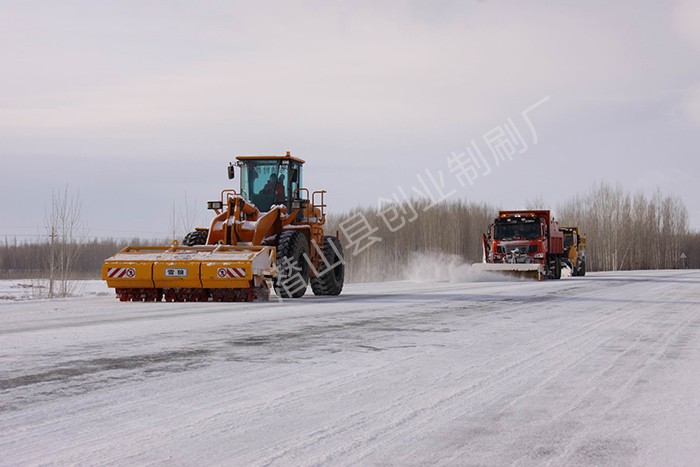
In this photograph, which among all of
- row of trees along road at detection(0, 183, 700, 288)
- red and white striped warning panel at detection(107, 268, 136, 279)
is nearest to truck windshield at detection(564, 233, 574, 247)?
row of trees along road at detection(0, 183, 700, 288)

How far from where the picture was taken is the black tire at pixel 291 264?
13461 mm

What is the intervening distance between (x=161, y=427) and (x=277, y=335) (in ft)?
12.8

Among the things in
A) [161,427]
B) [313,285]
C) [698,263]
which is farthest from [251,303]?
[698,263]

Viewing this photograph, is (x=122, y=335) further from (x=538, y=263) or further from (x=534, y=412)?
(x=538, y=263)

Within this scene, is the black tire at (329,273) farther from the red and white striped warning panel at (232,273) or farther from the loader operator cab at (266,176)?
the red and white striped warning panel at (232,273)

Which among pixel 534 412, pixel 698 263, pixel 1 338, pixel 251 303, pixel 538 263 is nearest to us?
pixel 534 412

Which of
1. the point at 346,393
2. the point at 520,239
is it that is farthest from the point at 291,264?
the point at 520,239

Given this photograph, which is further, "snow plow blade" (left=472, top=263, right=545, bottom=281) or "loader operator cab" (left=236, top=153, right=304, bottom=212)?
"snow plow blade" (left=472, top=263, right=545, bottom=281)

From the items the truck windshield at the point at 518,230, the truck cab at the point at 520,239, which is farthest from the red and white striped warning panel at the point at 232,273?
the truck windshield at the point at 518,230

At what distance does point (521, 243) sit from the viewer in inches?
1063

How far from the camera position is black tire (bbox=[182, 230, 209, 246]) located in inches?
571

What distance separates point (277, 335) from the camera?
7.56m

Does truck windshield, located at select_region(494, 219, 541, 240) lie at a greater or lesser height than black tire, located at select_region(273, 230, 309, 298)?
greater

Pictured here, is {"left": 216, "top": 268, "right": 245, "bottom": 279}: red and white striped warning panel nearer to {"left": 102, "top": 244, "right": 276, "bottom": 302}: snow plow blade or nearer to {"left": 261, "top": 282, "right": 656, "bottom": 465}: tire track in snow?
{"left": 102, "top": 244, "right": 276, "bottom": 302}: snow plow blade
